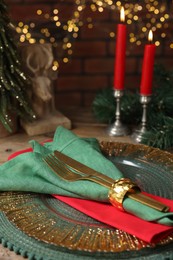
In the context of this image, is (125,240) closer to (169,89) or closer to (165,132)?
(165,132)

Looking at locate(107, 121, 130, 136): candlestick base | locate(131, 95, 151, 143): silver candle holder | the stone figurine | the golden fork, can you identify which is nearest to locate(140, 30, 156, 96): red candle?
locate(131, 95, 151, 143): silver candle holder

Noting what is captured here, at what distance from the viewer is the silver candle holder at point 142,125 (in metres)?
1.16

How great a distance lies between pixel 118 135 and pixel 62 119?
16cm

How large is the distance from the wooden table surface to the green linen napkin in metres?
0.18

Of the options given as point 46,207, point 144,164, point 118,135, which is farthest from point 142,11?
point 46,207

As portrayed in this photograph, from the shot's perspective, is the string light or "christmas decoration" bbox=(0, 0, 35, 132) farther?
the string light

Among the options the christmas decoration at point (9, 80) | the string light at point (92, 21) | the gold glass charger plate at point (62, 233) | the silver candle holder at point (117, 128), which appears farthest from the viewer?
the string light at point (92, 21)

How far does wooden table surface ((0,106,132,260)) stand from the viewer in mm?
1106

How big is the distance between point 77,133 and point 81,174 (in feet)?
1.32

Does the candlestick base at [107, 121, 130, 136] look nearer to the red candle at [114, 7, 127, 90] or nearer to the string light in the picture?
the red candle at [114, 7, 127, 90]

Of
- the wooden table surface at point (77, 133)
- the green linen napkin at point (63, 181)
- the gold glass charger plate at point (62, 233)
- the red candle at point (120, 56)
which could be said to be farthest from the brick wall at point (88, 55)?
the gold glass charger plate at point (62, 233)

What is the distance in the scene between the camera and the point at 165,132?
43.6 inches

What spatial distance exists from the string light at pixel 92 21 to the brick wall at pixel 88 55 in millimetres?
18

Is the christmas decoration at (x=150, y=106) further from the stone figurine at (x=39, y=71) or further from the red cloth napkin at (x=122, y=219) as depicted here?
the red cloth napkin at (x=122, y=219)
